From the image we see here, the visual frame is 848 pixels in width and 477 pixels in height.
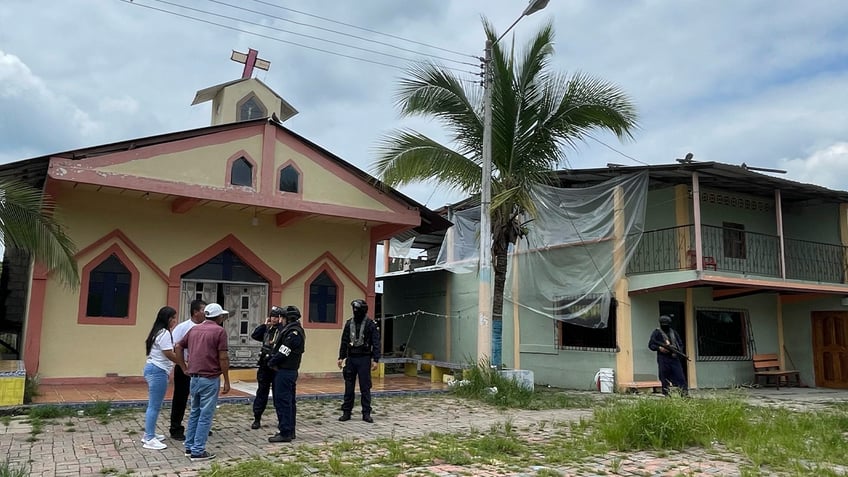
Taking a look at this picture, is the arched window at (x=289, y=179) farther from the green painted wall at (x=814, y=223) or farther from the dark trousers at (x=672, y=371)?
the green painted wall at (x=814, y=223)

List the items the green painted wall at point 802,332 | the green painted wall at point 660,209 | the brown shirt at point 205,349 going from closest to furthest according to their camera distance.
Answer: the brown shirt at point 205,349 → the green painted wall at point 660,209 → the green painted wall at point 802,332

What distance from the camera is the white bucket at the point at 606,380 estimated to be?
44.2 feet

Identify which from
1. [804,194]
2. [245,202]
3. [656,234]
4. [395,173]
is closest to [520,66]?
[395,173]

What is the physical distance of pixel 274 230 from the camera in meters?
14.2

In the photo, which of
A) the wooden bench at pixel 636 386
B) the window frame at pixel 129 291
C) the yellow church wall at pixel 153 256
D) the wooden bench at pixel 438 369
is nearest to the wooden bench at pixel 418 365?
the wooden bench at pixel 438 369

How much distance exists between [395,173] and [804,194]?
10269mm

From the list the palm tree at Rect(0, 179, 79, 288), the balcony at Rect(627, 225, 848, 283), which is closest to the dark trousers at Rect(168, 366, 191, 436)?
the palm tree at Rect(0, 179, 79, 288)

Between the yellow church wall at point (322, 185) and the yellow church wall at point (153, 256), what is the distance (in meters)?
1.27

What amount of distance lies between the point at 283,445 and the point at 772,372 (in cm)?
1254

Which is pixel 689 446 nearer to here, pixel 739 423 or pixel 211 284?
pixel 739 423

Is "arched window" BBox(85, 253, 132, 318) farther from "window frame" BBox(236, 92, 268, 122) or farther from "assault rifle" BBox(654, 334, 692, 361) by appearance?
"assault rifle" BBox(654, 334, 692, 361)

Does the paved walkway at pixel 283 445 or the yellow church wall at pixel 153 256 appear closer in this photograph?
the paved walkway at pixel 283 445

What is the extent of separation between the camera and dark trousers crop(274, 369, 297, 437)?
720 centimetres

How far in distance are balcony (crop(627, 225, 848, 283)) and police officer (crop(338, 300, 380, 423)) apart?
7446 millimetres
